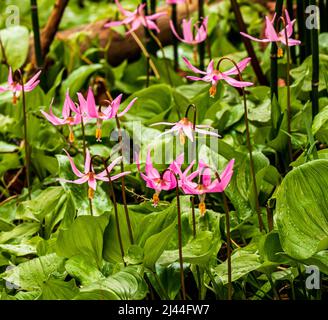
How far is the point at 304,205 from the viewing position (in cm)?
155

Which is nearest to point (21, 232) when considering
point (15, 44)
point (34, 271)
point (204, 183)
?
point (34, 271)

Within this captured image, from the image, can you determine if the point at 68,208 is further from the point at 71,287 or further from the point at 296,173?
the point at 296,173

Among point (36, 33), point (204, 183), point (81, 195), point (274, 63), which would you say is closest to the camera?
point (204, 183)

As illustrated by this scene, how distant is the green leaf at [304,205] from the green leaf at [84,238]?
1.30ft

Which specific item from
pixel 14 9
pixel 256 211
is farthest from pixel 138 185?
pixel 14 9

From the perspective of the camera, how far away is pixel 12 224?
2.10 m

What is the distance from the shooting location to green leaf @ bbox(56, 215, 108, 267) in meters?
1.71

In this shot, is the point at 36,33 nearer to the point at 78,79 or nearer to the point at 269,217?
the point at 78,79

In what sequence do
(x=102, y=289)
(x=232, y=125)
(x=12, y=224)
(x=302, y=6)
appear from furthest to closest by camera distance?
1. (x=302, y=6)
2. (x=232, y=125)
3. (x=12, y=224)
4. (x=102, y=289)

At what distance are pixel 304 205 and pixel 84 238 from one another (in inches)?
18.8

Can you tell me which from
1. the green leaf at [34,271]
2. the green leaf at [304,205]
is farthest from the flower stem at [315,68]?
the green leaf at [34,271]

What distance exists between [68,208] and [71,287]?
0.35 meters

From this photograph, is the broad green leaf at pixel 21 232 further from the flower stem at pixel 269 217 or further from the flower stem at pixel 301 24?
the flower stem at pixel 301 24

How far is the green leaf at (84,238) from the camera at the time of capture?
171 centimetres
